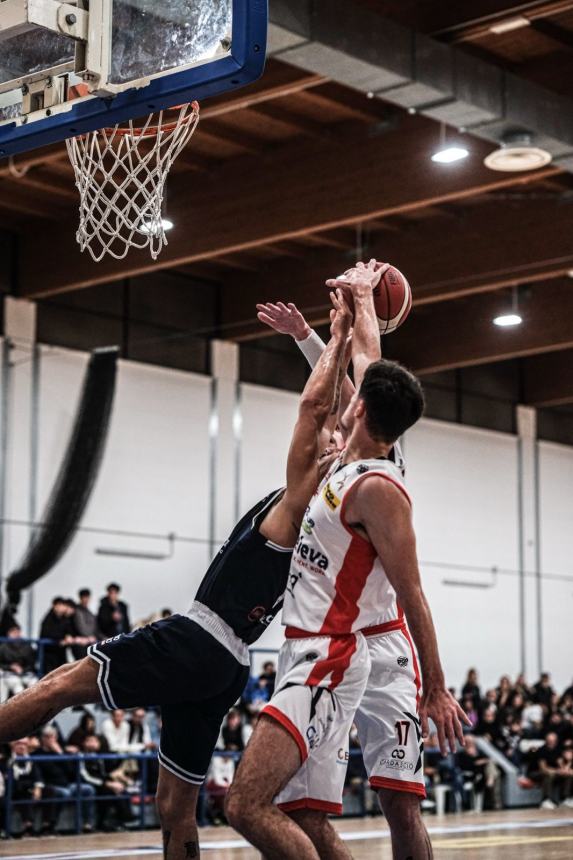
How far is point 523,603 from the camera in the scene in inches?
1062

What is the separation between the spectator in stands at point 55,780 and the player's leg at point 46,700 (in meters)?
9.85

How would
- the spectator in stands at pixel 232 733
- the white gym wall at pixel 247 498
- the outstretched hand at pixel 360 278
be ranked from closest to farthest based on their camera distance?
the outstretched hand at pixel 360 278
the spectator in stands at pixel 232 733
the white gym wall at pixel 247 498

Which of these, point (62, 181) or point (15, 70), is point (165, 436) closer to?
point (62, 181)

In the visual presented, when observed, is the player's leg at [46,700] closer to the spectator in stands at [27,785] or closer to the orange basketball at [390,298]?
the orange basketball at [390,298]

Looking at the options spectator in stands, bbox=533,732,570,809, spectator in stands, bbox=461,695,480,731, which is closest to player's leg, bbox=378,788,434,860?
spectator in stands, bbox=461,695,480,731

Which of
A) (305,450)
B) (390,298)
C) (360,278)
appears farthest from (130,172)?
(305,450)

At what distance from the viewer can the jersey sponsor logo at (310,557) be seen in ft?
17.0

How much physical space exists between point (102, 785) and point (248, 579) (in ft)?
36.0


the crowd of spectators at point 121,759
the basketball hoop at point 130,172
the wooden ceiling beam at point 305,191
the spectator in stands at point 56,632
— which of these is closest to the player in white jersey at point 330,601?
the basketball hoop at point 130,172

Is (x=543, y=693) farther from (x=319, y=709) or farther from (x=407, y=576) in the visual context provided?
(x=407, y=576)

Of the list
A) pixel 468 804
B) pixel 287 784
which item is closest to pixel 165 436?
pixel 468 804

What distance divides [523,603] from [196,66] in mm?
21923

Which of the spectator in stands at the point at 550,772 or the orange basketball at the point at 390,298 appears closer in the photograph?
the orange basketball at the point at 390,298

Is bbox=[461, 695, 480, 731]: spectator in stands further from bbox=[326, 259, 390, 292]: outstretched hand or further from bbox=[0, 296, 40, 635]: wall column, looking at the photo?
bbox=[326, 259, 390, 292]: outstretched hand
